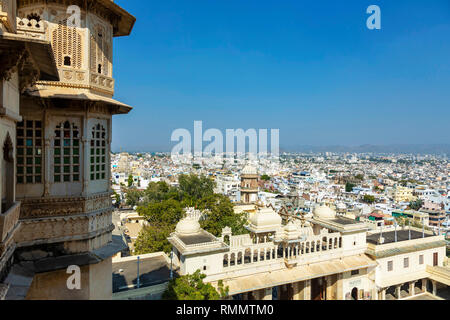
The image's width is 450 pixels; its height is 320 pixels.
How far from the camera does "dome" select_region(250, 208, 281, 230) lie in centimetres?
1728

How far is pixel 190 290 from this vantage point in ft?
38.2

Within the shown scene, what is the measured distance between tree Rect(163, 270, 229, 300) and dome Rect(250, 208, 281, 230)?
19.8ft

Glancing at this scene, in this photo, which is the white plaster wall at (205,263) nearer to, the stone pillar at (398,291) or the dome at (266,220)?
the dome at (266,220)

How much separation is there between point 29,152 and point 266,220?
1271cm

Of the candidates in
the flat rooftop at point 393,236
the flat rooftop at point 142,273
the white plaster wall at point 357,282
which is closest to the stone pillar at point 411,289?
the flat rooftop at point 393,236

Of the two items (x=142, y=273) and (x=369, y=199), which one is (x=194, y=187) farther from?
(x=369, y=199)

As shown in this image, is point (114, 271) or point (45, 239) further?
point (114, 271)

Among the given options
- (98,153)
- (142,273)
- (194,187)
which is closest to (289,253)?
(142,273)

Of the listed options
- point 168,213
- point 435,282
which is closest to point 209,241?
point 168,213

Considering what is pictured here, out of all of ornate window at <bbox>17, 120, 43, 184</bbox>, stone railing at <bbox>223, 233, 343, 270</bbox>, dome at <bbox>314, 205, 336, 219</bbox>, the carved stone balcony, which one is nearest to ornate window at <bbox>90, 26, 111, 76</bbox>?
the carved stone balcony

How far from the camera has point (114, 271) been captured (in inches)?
606
